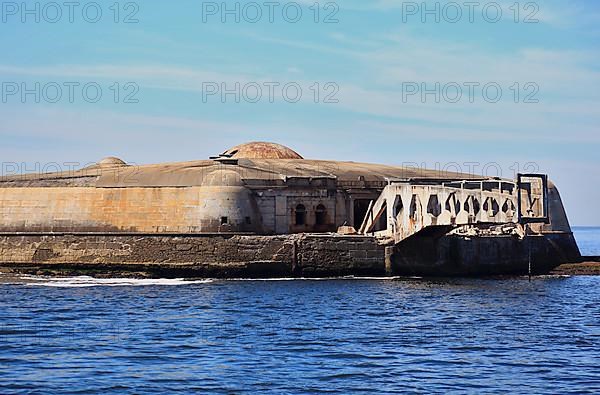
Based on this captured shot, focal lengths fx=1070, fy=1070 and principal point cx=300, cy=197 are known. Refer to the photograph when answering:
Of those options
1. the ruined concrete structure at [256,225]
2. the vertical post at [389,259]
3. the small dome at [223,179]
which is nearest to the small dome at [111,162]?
the ruined concrete structure at [256,225]

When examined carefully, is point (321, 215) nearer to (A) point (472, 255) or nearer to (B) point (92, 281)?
(A) point (472, 255)

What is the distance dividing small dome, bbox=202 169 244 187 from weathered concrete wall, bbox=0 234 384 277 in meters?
3.11

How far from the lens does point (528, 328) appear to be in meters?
29.7

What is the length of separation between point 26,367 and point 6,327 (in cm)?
719

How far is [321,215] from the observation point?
5162 cm

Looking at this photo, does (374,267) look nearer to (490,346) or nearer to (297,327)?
(297,327)

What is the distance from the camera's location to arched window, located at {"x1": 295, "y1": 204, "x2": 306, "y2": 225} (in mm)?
51125

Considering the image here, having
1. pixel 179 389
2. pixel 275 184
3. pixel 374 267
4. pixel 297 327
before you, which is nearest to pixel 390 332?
pixel 297 327

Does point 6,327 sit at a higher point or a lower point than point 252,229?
lower

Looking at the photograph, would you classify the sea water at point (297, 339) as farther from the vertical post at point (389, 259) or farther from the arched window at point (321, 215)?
the arched window at point (321, 215)

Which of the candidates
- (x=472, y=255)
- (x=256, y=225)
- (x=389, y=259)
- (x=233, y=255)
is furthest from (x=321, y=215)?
(x=472, y=255)

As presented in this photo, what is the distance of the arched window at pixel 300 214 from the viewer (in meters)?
51.1

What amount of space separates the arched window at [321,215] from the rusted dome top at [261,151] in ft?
41.4

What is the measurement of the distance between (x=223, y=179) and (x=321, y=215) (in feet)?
17.9
